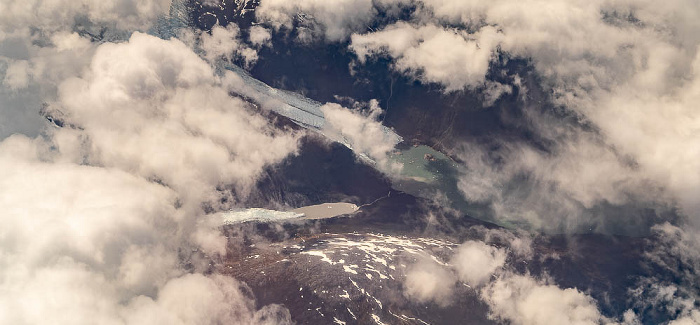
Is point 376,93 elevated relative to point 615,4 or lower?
lower

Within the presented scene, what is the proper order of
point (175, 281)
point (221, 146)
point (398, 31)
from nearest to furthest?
1. point (175, 281)
2. point (221, 146)
3. point (398, 31)

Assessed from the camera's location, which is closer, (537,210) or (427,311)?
(427,311)

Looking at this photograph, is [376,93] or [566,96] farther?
[376,93]

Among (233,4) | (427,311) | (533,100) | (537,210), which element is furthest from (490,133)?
(233,4)

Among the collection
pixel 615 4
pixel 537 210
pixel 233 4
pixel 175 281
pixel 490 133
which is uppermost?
pixel 615 4

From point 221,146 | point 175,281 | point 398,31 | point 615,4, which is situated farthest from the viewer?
point 398,31

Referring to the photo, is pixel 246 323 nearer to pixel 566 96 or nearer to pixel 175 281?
pixel 175 281

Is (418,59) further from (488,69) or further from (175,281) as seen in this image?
(175,281)

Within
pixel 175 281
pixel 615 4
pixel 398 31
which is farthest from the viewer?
pixel 398 31

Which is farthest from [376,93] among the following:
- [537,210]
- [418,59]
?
[537,210]
